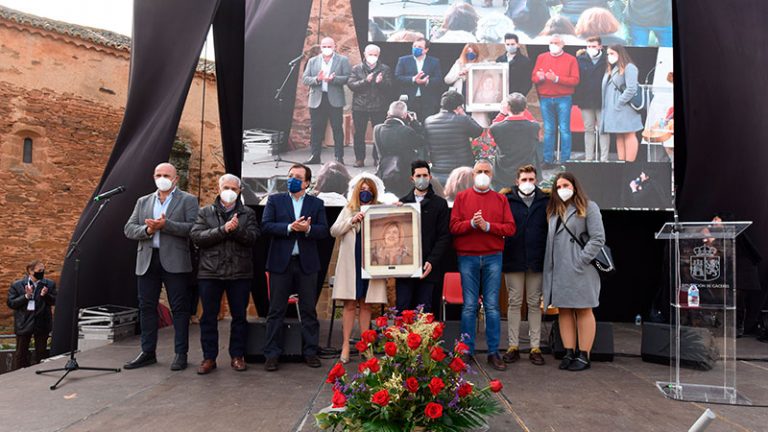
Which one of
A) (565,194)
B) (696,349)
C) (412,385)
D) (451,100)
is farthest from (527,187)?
(412,385)

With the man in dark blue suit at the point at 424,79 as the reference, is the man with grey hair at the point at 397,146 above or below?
below

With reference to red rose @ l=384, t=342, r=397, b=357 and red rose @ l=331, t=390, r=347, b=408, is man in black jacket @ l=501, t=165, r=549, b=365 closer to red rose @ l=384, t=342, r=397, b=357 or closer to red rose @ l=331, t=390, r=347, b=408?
red rose @ l=384, t=342, r=397, b=357

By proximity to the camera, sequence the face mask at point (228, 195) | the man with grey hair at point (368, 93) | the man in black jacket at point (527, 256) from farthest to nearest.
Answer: the man with grey hair at point (368, 93)
the man in black jacket at point (527, 256)
the face mask at point (228, 195)

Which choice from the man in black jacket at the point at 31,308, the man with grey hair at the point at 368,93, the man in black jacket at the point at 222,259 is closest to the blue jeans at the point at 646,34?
the man with grey hair at the point at 368,93

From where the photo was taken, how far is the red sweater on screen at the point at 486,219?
177 inches

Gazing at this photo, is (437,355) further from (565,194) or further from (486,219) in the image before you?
(565,194)

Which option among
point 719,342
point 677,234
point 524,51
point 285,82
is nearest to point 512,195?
point 677,234

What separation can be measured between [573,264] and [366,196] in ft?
5.87

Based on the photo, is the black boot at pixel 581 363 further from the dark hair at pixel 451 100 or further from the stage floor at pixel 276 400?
the dark hair at pixel 451 100

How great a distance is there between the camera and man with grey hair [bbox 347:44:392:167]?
21.8 ft

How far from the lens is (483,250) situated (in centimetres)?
451

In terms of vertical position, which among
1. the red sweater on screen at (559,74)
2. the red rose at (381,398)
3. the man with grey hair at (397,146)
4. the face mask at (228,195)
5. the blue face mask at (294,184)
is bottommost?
the red rose at (381,398)

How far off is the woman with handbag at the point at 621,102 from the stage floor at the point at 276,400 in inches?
109

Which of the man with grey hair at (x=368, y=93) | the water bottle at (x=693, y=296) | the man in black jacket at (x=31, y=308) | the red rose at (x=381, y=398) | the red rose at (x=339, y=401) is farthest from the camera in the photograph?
the man in black jacket at (x=31, y=308)
